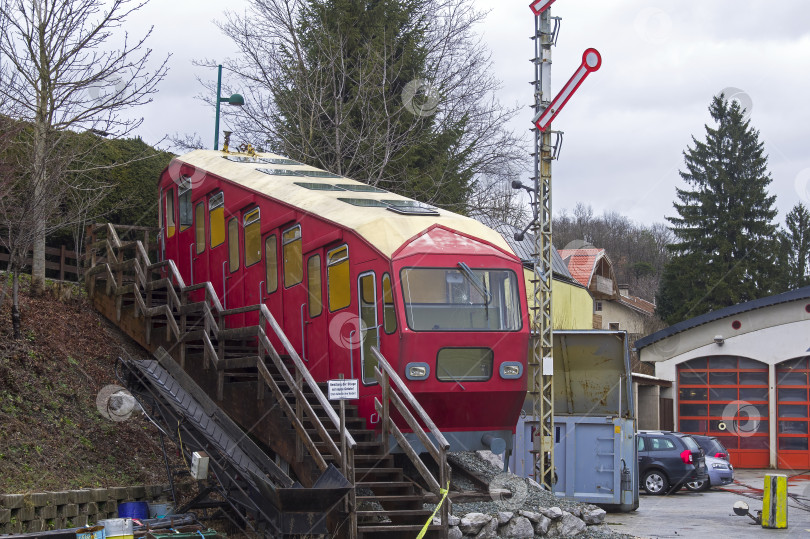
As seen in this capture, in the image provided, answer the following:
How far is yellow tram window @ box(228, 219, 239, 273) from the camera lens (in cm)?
1590

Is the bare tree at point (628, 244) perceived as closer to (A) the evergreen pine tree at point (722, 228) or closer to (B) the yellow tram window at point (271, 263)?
(A) the evergreen pine tree at point (722, 228)

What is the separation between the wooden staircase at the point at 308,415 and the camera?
35.8 ft

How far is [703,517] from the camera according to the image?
59.9ft

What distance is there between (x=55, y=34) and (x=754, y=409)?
26.8 m

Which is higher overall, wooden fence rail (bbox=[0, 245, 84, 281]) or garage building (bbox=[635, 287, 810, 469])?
wooden fence rail (bbox=[0, 245, 84, 281])

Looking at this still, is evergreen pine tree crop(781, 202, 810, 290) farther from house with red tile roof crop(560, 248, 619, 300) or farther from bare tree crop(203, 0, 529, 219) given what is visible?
bare tree crop(203, 0, 529, 219)

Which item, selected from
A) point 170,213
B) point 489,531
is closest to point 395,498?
point 489,531

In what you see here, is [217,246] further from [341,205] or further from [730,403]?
[730,403]

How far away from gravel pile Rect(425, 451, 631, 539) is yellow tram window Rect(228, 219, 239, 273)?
15.7 ft

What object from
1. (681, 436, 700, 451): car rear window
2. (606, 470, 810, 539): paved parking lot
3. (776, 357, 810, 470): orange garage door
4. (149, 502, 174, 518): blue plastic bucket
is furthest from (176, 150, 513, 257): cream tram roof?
(776, 357, 810, 470): orange garage door

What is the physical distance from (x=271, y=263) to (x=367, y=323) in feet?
9.51

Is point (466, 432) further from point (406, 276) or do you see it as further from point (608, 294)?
point (608, 294)

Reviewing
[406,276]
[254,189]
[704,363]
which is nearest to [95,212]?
[254,189]

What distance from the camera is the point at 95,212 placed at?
2277 centimetres
